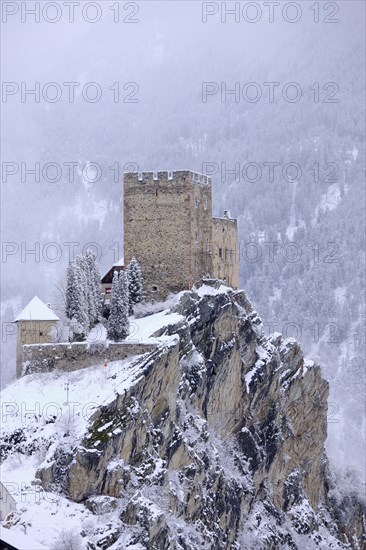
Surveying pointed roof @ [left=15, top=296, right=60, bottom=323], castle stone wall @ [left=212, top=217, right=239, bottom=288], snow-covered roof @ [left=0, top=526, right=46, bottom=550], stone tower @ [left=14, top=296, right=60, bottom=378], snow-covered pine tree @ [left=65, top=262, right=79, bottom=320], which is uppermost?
castle stone wall @ [left=212, top=217, right=239, bottom=288]

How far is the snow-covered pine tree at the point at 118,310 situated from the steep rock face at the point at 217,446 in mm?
2586

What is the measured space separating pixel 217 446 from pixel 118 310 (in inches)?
409

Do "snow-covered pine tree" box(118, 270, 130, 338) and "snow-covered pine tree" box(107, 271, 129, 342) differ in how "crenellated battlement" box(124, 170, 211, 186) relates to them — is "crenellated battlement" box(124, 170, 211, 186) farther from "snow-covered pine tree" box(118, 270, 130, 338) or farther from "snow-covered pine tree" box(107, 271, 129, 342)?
"snow-covered pine tree" box(107, 271, 129, 342)

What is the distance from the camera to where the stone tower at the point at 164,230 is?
10625cm

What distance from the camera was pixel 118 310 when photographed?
329ft

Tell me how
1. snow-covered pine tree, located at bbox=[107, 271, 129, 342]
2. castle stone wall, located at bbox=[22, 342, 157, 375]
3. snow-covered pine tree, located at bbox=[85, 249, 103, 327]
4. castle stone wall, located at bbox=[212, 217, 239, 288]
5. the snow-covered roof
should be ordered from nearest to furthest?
the snow-covered roof < castle stone wall, located at bbox=[22, 342, 157, 375] < snow-covered pine tree, located at bbox=[107, 271, 129, 342] < snow-covered pine tree, located at bbox=[85, 249, 103, 327] < castle stone wall, located at bbox=[212, 217, 239, 288]

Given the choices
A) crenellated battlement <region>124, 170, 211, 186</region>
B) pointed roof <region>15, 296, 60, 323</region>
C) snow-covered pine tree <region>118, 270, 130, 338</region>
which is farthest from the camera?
crenellated battlement <region>124, 170, 211, 186</region>

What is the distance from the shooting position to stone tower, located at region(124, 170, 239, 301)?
349 feet

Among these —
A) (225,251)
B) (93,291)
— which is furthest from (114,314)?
(225,251)

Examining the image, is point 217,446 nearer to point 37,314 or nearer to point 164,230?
point 37,314

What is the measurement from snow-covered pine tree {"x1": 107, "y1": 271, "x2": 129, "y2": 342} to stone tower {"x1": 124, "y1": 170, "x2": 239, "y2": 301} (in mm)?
3377

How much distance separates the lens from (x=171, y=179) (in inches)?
4215

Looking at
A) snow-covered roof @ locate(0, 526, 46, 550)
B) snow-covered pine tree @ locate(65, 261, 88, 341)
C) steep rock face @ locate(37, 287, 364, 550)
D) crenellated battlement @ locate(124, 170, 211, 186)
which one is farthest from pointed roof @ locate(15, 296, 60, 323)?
snow-covered roof @ locate(0, 526, 46, 550)

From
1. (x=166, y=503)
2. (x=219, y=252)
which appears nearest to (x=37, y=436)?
(x=166, y=503)
